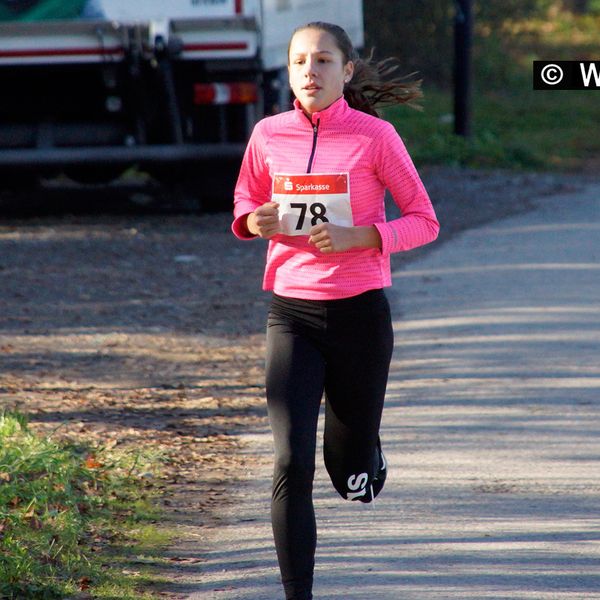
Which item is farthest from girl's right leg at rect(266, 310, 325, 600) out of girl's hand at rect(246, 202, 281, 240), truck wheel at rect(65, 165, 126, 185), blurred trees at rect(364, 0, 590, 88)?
blurred trees at rect(364, 0, 590, 88)

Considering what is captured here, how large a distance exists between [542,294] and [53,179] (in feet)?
30.4

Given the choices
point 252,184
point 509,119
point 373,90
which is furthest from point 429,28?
point 252,184

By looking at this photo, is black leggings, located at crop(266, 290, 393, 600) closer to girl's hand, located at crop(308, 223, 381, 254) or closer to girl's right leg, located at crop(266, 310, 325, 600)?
girl's right leg, located at crop(266, 310, 325, 600)

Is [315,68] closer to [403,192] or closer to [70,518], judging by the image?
[403,192]

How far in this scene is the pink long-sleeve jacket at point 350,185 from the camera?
416 centimetres

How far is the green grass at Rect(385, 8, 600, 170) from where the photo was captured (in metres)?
18.3

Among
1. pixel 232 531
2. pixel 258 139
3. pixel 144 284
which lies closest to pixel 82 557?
pixel 232 531

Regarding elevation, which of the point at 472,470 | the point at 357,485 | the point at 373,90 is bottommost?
the point at 472,470

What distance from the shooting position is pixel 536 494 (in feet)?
18.4

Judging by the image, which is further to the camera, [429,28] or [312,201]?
[429,28]

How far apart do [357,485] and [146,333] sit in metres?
4.50

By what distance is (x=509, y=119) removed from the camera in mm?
23250

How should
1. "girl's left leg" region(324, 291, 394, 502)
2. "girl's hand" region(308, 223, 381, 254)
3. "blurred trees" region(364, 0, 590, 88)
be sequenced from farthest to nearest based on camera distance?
"blurred trees" region(364, 0, 590, 88) → "girl's left leg" region(324, 291, 394, 502) → "girl's hand" region(308, 223, 381, 254)

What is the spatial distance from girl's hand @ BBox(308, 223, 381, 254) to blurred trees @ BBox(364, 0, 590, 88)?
21.7m
